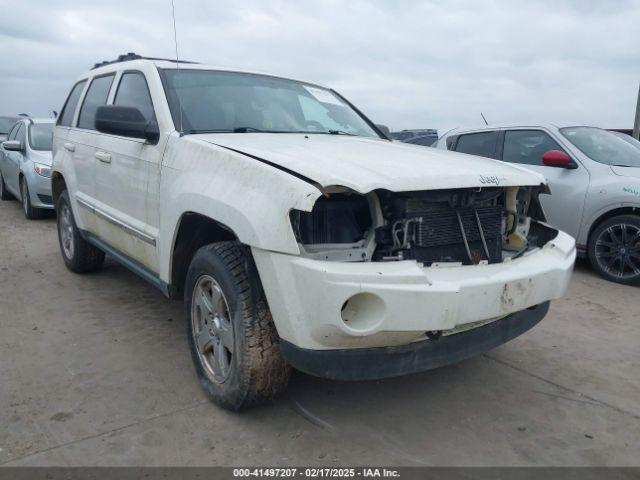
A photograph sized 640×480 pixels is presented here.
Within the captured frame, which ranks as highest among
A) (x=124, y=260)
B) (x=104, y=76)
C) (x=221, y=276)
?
(x=104, y=76)

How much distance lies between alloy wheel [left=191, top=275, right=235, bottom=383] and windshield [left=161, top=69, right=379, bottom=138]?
0.99m

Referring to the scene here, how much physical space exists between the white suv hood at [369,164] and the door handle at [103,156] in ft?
3.86

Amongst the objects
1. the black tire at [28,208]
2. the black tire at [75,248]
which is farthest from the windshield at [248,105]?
the black tire at [28,208]

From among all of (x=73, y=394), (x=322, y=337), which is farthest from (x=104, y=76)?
(x=322, y=337)

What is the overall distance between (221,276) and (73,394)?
1.21 metres

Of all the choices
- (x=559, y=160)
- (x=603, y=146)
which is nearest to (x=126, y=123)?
(x=559, y=160)

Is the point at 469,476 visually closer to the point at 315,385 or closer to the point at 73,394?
the point at 315,385

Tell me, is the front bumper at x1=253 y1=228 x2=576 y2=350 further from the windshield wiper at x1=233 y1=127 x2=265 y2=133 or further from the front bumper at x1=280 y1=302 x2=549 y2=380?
the windshield wiper at x1=233 y1=127 x2=265 y2=133

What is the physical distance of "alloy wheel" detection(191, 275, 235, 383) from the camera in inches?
112

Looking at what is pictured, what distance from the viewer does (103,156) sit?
413cm

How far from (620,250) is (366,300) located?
4287 mm

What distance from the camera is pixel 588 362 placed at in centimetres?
366

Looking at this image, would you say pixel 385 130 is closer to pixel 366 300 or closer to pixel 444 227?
pixel 444 227

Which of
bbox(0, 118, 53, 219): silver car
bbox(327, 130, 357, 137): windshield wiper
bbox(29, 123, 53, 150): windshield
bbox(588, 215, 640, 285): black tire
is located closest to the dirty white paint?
bbox(327, 130, 357, 137): windshield wiper
